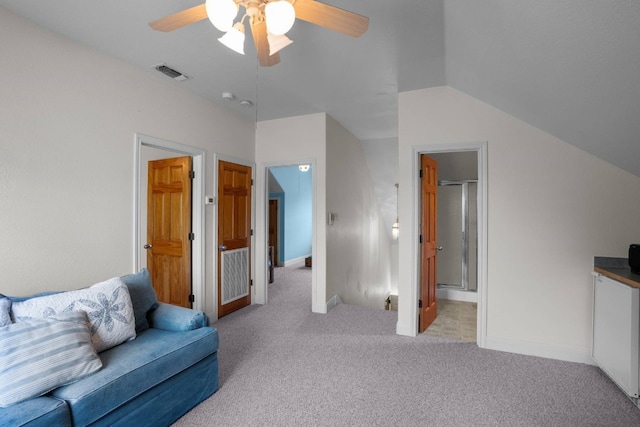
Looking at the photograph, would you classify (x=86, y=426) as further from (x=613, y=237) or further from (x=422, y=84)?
(x=613, y=237)

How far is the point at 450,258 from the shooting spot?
16.1 ft

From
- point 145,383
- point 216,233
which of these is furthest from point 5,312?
point 216,233

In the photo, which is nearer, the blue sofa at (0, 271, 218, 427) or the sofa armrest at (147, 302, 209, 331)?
the blue sofa at (0, 271, 218, 427)

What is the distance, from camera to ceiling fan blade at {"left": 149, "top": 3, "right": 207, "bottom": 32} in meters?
1.47

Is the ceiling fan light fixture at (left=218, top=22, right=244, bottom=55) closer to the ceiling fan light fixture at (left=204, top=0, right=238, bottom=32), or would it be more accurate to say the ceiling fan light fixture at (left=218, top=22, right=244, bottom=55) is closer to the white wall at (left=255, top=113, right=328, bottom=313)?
the ceiling fan light fixture at (left=204, top=0, right=238, bottom=32)

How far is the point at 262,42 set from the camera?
161 cm

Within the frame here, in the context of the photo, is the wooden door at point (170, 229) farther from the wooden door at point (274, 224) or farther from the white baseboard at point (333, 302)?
the wooden door at point (274, 224)

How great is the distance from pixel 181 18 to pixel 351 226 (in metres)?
3.85

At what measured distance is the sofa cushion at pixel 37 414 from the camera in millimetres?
1247

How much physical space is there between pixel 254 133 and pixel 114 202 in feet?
7.19

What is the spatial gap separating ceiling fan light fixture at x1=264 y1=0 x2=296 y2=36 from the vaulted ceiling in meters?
0.75

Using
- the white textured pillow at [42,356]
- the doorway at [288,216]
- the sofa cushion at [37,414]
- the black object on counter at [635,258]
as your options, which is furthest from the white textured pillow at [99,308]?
the doorway at [288,216]

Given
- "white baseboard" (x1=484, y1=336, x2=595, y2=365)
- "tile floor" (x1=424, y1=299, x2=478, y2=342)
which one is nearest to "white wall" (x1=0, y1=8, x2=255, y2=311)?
"tile floor" (x1=424, y1=299, x2=478, y2=342)

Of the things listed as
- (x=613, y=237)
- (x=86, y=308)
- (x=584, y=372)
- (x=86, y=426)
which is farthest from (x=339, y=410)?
(x=613, y=237)
